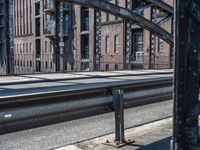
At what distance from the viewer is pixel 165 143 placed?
5.14 meters

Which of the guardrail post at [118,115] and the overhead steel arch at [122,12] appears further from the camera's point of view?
the overhead steel arch at [122,12]

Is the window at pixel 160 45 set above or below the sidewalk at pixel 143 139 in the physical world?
above

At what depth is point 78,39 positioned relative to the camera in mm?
55188

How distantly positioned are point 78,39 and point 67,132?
4952 centimetres

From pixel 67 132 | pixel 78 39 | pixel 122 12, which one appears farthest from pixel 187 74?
pixel 78 39

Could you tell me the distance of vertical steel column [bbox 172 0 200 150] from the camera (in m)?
2.84

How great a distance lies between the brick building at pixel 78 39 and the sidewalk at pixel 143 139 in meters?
26.5

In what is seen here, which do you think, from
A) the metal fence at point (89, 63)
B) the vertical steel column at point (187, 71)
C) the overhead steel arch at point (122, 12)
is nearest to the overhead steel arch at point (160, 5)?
the overhead steel arch at point (122, 12)

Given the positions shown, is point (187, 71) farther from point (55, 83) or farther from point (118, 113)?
point (55, 83)

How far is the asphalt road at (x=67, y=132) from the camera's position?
5395 mm

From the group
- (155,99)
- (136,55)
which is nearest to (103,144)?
(155,99)

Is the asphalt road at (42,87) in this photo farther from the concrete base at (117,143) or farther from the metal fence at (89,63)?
the metal fence at (89,63)

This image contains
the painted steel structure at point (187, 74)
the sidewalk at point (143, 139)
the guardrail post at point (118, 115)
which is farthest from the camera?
the guardrail post at point (118, 115)

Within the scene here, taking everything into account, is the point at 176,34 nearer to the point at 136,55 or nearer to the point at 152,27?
the point at 152,27
